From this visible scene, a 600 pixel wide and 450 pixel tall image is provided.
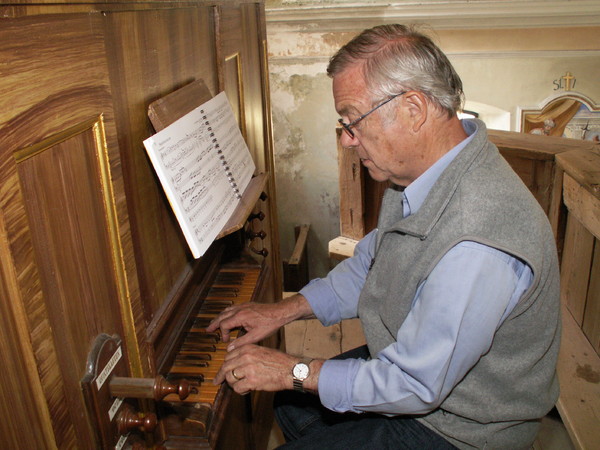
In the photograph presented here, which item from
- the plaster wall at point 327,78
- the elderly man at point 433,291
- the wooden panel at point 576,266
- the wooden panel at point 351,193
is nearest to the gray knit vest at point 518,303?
the elderly man at point 433,291

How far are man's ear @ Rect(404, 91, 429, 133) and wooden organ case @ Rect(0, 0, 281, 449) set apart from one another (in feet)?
1.86

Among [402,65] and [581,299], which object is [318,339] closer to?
[581,299]

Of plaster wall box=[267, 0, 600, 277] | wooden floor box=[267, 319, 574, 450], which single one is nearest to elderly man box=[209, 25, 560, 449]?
wooden floor box=[267, 319, 574, 450]

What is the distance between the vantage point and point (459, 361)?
1258 mm

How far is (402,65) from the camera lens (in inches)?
55.2

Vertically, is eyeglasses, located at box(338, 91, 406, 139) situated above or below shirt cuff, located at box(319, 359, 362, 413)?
above

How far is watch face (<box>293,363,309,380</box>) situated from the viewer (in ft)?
4.76

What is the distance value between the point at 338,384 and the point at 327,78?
6700 mm

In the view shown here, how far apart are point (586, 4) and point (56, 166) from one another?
742cm

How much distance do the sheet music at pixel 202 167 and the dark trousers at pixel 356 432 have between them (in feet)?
2.01

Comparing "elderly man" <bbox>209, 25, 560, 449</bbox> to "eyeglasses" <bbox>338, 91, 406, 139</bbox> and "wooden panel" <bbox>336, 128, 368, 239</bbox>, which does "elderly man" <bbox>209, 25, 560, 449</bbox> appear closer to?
"eyeglasses" <bbox>338, 91, 406, 139</bbox>

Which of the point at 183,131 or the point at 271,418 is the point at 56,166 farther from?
the point at 271,418

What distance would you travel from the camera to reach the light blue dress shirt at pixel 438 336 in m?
1.22

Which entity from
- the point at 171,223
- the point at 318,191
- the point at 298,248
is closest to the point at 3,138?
the point at 171,223
